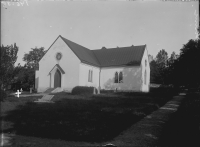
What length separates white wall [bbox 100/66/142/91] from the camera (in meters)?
31.8

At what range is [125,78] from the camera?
32.5 m

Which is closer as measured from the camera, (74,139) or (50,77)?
(74,139)

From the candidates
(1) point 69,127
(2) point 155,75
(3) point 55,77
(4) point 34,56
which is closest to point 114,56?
(3) point 55,77

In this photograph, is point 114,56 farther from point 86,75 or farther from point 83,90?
point 83,90

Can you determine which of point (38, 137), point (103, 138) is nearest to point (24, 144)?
point (38, 137)

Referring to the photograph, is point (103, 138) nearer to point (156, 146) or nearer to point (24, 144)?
point (156, 146)

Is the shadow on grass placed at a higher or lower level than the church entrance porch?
lower

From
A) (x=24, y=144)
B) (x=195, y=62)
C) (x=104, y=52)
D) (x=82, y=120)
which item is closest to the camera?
(x=24, y=144)

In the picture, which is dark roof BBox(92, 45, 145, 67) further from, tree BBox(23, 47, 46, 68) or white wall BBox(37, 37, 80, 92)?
tree BBox(23, 47, 46, 68)

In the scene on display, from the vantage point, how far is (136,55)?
33.9 metres

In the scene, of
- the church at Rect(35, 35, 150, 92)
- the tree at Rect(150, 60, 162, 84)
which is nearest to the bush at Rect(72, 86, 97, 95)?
the church at Rect(35, 35, 150, 92)

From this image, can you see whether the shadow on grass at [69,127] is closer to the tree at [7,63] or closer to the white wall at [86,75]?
the tree at [7,63]

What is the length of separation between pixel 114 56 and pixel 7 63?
1191 inches

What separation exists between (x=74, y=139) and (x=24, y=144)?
66.6 inches
